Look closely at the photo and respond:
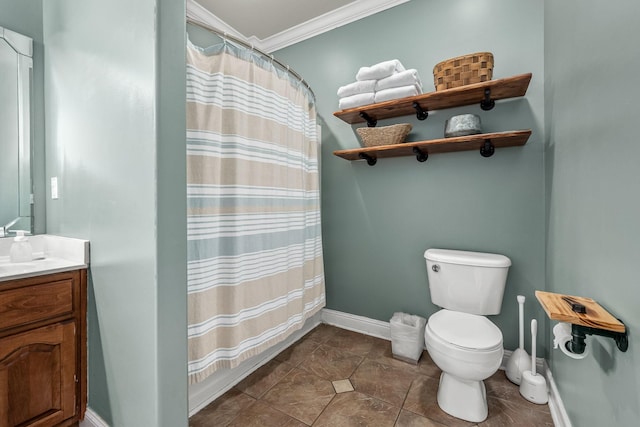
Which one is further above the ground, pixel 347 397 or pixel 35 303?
pixel 35 303

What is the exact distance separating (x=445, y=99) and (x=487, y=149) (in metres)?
0.42

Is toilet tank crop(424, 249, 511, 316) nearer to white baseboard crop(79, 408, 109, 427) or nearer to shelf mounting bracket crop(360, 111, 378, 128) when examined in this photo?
shelf mounting bracket crop(360, 111, 378, 128)

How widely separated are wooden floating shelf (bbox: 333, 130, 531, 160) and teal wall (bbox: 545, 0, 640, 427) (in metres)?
0.21

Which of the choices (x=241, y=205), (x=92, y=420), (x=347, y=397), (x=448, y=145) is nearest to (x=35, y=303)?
(x=92, y=420)

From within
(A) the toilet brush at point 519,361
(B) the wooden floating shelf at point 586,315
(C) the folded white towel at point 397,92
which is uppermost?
(C) the folded white towel at point 397,92

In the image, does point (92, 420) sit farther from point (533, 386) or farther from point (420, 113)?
point (420, 113)

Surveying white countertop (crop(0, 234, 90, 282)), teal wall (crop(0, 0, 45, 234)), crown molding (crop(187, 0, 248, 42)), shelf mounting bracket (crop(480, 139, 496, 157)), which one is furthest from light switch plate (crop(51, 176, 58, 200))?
shelf mounting bracket (crop(480, 139, 496, 157))

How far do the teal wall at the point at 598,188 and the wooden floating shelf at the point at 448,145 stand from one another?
0.69 ft

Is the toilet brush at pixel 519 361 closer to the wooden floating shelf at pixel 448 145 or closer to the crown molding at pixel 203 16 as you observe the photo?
the wooden floating shelf at pixel 448 145

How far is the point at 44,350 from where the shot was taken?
3.78ft

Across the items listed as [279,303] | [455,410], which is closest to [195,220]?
[279,303]

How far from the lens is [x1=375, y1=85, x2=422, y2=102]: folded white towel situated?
6.09ft

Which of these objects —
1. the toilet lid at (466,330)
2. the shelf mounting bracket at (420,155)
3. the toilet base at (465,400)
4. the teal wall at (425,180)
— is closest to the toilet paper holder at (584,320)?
the toilet lid at (466,330)

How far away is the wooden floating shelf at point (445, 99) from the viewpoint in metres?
1.58
